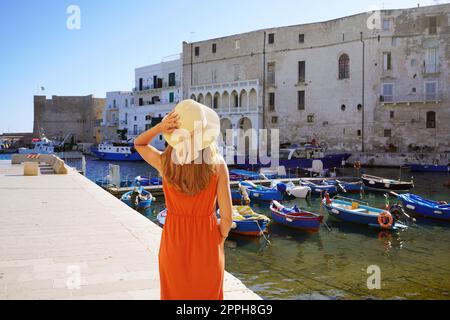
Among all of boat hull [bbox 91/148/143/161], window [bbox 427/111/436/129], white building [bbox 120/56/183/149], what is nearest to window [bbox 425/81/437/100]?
window [bbox 427/111/436/129]

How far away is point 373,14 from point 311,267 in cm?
3426

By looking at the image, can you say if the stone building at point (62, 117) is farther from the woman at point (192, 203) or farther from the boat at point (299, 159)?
the woman at point (192, 203)

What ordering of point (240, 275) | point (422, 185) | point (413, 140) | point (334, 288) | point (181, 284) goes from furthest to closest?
1. point (413, 140)
2. point (422, 185)
3. point (240, 275)
4. point (334, 288)
5. point (181, 284)

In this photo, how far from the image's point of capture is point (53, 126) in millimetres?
71188

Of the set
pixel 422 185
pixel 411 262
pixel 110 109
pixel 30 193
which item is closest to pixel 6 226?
pixel 30 193

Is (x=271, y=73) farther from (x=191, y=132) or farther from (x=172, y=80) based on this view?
(x=191, y=132)

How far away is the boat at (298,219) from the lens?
13773 mm

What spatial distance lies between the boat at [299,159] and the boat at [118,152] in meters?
16.3

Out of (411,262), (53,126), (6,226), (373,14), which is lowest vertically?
(411,262)

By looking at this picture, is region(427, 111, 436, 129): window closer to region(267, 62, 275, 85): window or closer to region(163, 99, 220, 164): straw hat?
region(267, 62, 275, 85): window

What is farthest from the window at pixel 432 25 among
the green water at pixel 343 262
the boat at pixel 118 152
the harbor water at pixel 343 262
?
the boat at pixel 118 152

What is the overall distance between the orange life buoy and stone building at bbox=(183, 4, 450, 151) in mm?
25905

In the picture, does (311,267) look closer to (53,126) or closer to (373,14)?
(373,14)

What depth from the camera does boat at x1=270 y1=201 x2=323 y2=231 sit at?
13.8 meters
